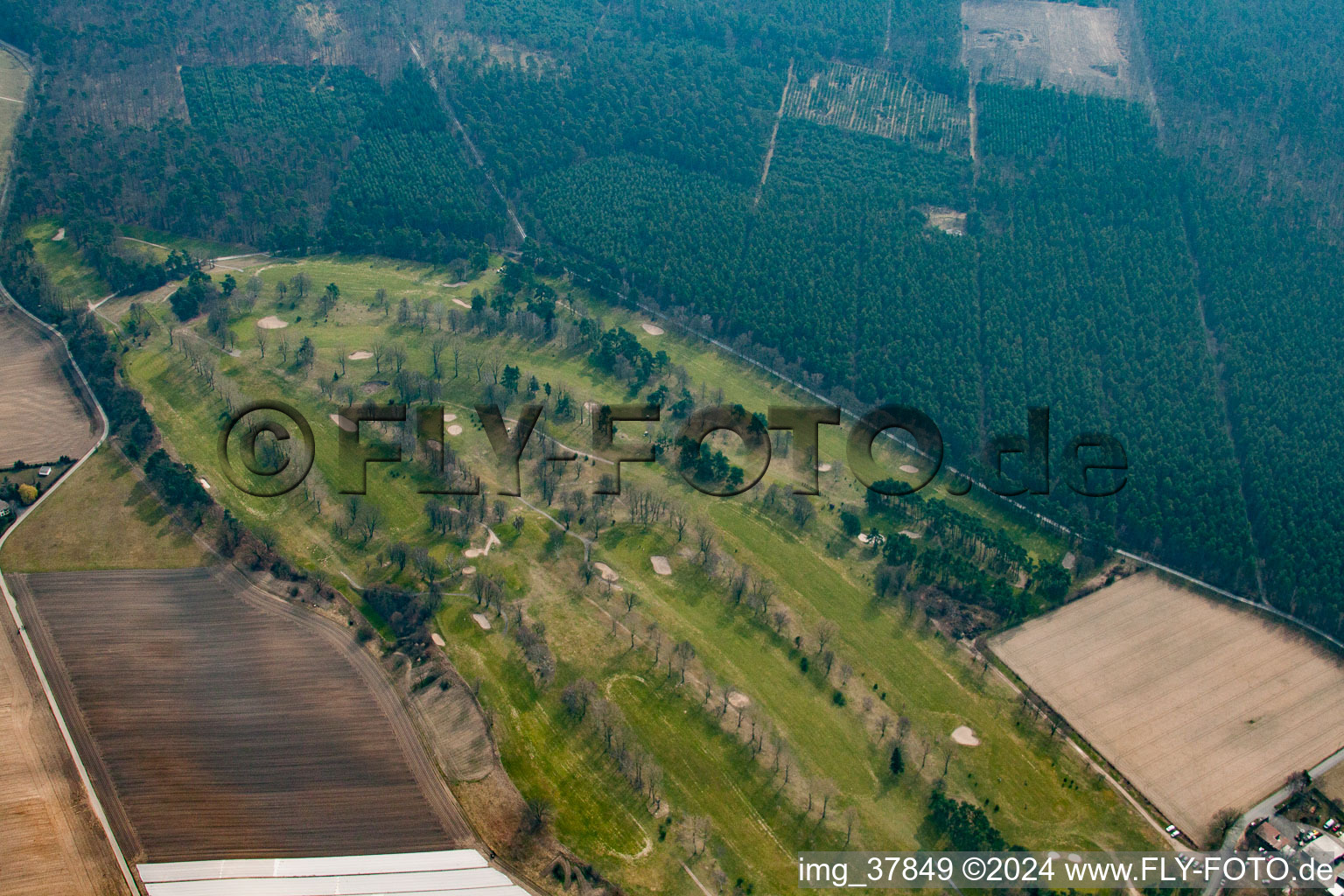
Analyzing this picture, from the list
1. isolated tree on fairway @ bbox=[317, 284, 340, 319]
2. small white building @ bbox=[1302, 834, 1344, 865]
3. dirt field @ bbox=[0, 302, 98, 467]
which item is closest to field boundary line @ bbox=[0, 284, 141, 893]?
dirt field @ bbox=[0, 302, 98, 467]

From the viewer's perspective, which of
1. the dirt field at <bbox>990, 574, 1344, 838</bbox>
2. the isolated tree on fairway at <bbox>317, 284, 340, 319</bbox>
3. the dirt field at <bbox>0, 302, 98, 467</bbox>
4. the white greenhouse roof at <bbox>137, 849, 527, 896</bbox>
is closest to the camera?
the white greenhouse roof at <bbox>137, 849, 527, 896</bbox>

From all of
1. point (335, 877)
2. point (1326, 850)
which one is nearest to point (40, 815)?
point (335, 877)

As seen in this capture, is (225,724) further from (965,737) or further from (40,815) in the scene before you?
(965,737)

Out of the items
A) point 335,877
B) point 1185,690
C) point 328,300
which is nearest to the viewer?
point 335,877

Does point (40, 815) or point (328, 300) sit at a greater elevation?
point (328, 300)

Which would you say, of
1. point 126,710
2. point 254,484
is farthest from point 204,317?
point 126,710

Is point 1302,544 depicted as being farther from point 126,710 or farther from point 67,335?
point 67,335

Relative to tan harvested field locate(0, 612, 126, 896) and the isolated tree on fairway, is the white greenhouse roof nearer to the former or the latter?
tan harvested field locate(0, 612, 126, 896)
